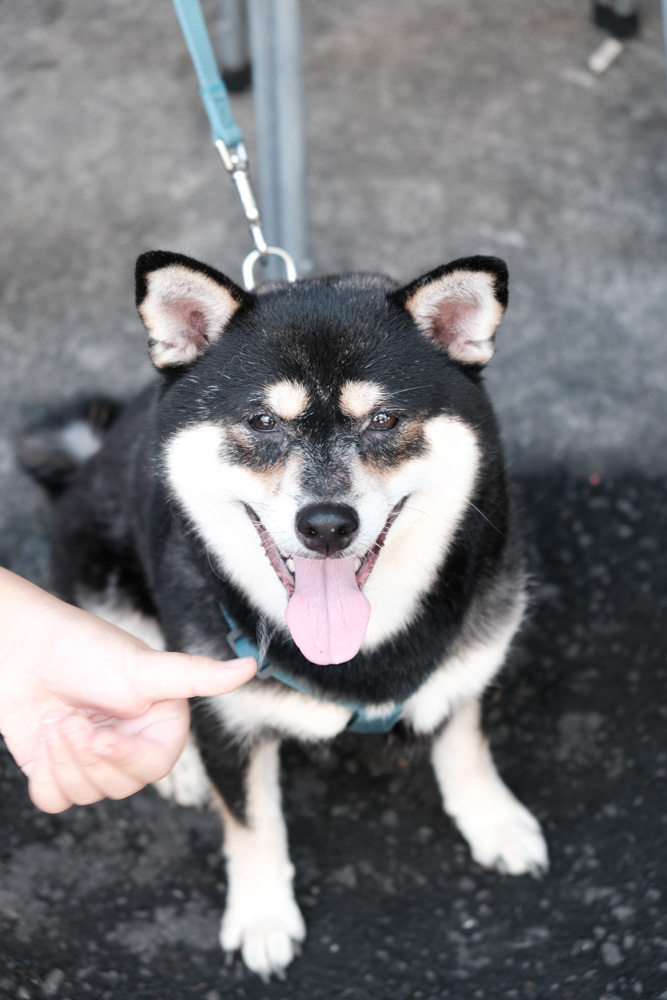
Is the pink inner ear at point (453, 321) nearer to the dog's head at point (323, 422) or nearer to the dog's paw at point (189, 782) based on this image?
the dog's head at point (323, 422)

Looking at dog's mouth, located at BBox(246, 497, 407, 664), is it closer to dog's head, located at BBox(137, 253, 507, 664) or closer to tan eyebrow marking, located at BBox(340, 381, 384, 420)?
dog's head, located at BBox(137, 253, 507, 664)

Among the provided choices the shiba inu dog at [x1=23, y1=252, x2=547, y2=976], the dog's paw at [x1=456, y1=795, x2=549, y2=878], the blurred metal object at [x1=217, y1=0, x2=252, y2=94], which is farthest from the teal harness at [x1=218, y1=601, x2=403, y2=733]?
the blurred metal object at [x1=217, y1=0, x2=252, y2=94]

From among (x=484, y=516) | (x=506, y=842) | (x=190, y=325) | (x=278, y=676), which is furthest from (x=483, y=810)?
(x=190, y=325)

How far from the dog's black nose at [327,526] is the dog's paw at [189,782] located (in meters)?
1.07

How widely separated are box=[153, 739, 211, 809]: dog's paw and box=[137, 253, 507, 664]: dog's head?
82cm

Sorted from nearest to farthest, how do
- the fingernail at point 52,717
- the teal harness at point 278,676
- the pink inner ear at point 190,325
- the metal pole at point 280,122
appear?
1. the fingernail at point 52,717
2. the pink inner ear at point 190,325
3. the teal harness at point 278,676
4. the metal pole at point 280,122

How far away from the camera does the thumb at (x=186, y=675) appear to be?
5.09ft

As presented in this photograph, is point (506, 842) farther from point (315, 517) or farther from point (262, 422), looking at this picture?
point (262, 422)

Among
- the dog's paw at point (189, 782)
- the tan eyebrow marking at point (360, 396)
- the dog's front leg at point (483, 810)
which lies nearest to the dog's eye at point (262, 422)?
the tan eyebrow marking at point (360, 396)

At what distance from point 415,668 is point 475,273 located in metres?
0.85

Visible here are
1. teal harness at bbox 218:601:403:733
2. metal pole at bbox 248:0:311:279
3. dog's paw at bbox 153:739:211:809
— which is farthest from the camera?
metal pole at bbox 248:0:311:279

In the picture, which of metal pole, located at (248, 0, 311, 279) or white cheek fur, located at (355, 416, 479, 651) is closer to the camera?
white cheek fur, located at (355, 416, 479, 651)

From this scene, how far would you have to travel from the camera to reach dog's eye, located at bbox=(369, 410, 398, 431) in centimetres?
186

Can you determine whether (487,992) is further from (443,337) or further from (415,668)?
(443,337)
